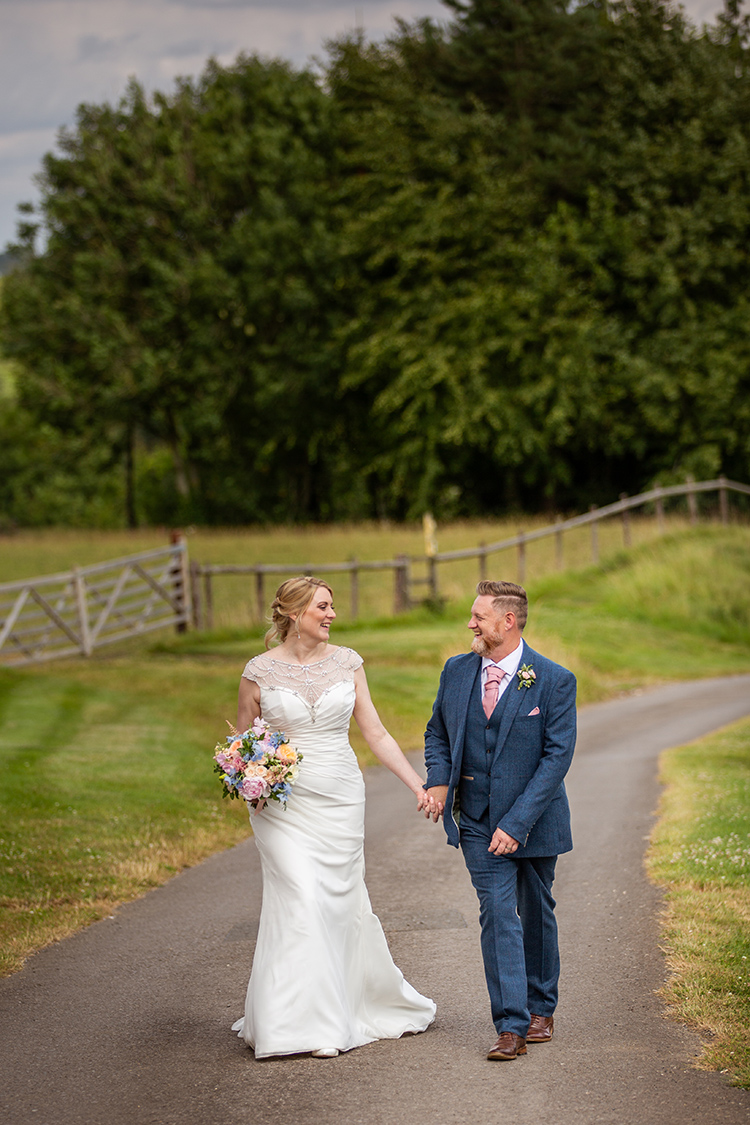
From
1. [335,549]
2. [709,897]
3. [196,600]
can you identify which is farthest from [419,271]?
[709,897]

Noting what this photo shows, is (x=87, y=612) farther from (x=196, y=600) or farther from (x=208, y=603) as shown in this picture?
(x=208, y=603)

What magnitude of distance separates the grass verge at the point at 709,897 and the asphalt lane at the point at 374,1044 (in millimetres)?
129

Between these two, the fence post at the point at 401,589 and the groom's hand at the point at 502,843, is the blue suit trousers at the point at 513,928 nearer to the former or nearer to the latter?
the groom's hand at the point at 502,843

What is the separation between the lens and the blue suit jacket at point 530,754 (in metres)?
5.12

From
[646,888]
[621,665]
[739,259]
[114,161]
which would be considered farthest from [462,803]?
[114,161]

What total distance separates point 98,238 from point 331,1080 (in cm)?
4482

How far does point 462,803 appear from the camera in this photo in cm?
537

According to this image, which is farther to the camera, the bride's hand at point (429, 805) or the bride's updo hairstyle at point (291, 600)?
the bride's updo hairstyle at point (291, 600)

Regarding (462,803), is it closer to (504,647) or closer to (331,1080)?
(504,647)

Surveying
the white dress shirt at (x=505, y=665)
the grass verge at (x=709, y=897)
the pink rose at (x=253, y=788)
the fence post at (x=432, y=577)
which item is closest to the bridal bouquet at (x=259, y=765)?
the pink rose at (x=253, y=788)

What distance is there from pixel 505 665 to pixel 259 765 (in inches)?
46.3

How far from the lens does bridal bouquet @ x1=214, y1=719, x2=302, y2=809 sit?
5.38m

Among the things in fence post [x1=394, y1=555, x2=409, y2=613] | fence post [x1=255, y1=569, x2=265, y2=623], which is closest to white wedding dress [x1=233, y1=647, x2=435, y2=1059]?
fence post [x1=255, y1=569, x2=265, y2=623]

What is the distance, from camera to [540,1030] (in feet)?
17.4
